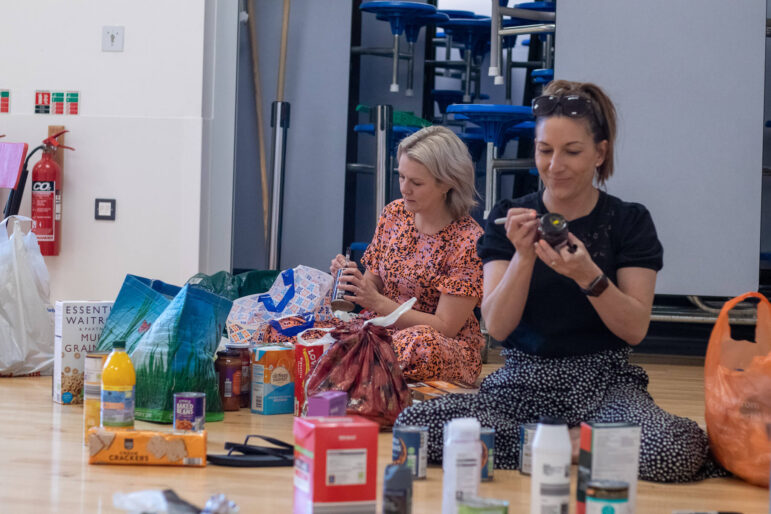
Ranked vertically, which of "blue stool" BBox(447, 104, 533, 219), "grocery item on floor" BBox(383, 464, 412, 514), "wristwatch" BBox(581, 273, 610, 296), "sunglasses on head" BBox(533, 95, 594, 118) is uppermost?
"blue stool" BBox(447, 104, 533, 219)

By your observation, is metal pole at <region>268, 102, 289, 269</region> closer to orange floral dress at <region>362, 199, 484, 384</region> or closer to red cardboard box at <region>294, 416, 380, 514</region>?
orange floral dress at <region>362, 199, 484, 384</region>

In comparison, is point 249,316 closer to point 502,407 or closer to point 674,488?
point 502,407

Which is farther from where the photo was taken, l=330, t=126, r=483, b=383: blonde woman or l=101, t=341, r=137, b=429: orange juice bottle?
l=330, t=126, r=483, b=383: blonde woman

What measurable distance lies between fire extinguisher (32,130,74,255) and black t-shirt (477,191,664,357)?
250 cm

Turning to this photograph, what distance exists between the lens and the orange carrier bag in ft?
6.80

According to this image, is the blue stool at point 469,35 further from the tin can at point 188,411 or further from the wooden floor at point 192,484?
the tin can at point 188,411

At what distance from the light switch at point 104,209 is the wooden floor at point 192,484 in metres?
1.73

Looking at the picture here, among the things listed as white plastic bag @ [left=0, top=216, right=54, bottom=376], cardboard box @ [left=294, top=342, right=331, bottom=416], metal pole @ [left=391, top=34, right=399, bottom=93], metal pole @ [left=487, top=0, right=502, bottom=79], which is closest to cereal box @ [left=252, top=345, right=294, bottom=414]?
cardboard box @ [left=294, top=342, right=331, bottom=416]

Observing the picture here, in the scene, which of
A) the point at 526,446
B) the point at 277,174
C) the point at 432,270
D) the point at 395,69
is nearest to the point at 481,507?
the point at 526,446

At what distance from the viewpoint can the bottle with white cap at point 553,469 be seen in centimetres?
148

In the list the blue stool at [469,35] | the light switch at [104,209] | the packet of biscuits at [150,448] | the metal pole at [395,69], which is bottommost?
the packet of biscuits at [150,448]

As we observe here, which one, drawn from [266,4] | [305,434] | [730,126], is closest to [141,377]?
[305,434]

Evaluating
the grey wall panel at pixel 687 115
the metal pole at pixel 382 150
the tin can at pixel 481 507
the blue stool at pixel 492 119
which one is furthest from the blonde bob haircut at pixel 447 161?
the tin can at pixel 481 507

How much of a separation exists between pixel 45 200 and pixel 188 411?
7.00 feet
